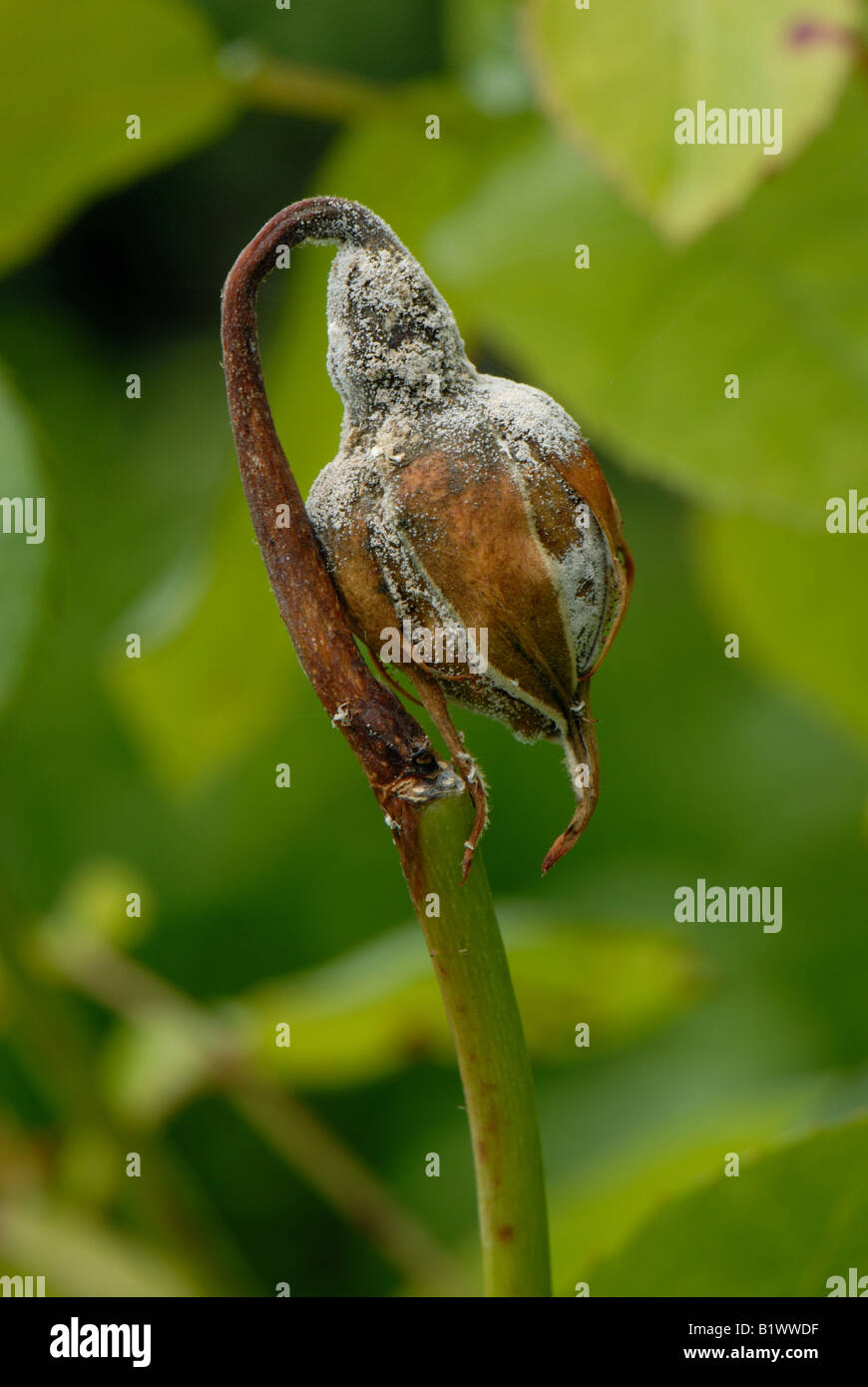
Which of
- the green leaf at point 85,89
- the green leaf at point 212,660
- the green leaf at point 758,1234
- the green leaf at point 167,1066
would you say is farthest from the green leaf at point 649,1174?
the green leaf at point 85,89

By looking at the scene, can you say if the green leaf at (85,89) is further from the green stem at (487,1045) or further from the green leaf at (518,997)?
the green stem at (487,1045)

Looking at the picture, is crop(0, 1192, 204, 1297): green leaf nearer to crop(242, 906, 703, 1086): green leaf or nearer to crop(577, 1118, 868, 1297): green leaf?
crop(242, 906, 703, 1086): green leaf

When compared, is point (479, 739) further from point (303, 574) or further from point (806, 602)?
point (303, 574)

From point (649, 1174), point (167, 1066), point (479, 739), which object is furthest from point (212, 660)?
point (479, 739)

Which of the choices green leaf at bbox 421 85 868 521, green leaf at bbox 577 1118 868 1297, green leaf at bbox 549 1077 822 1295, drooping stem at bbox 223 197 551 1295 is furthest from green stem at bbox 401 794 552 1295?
green leaf at bbox 421 85 868 521
